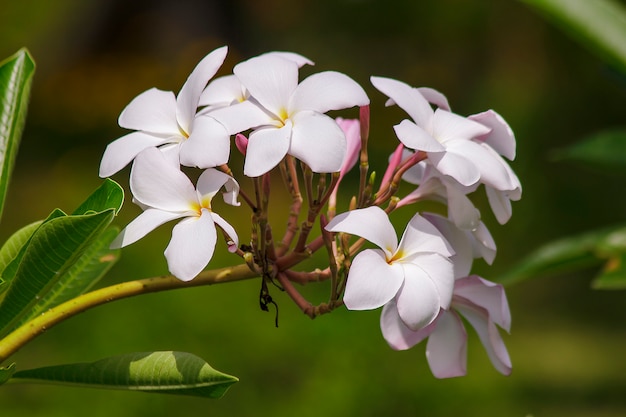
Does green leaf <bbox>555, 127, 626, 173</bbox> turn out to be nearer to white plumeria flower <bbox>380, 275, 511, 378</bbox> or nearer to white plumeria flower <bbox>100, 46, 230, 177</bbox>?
white plumeria flower <bbox>380, 275, 511, 378</bbox>

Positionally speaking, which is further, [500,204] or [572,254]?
[572,254]

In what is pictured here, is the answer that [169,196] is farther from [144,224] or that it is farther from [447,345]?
[447,345]

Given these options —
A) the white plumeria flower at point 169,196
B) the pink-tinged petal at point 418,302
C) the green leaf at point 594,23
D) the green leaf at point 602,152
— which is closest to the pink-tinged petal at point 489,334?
the pink-tinged petal at point 418,302

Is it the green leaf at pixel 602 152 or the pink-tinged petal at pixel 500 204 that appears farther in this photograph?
the green leaf at pixel 602 152

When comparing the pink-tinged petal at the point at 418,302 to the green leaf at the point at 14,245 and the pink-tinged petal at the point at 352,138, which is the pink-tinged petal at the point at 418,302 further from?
the green leaf at the point at 14,245

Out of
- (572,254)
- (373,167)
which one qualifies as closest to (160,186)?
(572,254)

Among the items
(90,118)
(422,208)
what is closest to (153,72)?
(90,118)
